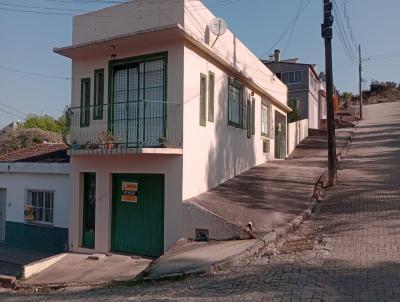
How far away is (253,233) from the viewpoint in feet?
33.8

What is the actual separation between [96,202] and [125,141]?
2081 mm

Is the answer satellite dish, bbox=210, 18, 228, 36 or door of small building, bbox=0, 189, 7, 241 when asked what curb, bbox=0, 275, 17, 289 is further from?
satellite dish, bbox=210, 18, 228, 36

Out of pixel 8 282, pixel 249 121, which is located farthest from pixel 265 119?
pixel 8 282

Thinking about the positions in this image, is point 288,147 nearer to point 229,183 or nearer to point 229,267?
point 229,183

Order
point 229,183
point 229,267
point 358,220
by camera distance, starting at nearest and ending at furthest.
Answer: point 229,267 → point 358,220 → point 229,183

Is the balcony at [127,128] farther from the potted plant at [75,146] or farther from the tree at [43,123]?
the tree at [43,123]

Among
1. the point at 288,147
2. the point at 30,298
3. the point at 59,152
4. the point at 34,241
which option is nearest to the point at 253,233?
the point at 30,298

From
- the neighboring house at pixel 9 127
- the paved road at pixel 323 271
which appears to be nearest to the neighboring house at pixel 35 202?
the paved road at pixel 323 271

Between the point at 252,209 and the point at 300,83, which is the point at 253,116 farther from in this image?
the point at 300,83

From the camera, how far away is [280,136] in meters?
24.0

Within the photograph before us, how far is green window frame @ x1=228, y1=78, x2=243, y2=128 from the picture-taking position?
15.0m

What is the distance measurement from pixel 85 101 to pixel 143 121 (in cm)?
251

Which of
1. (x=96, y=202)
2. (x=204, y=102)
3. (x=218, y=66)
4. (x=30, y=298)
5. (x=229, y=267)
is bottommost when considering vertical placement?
(x=30, y=298)

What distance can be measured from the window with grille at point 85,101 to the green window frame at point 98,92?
0.27 meters
